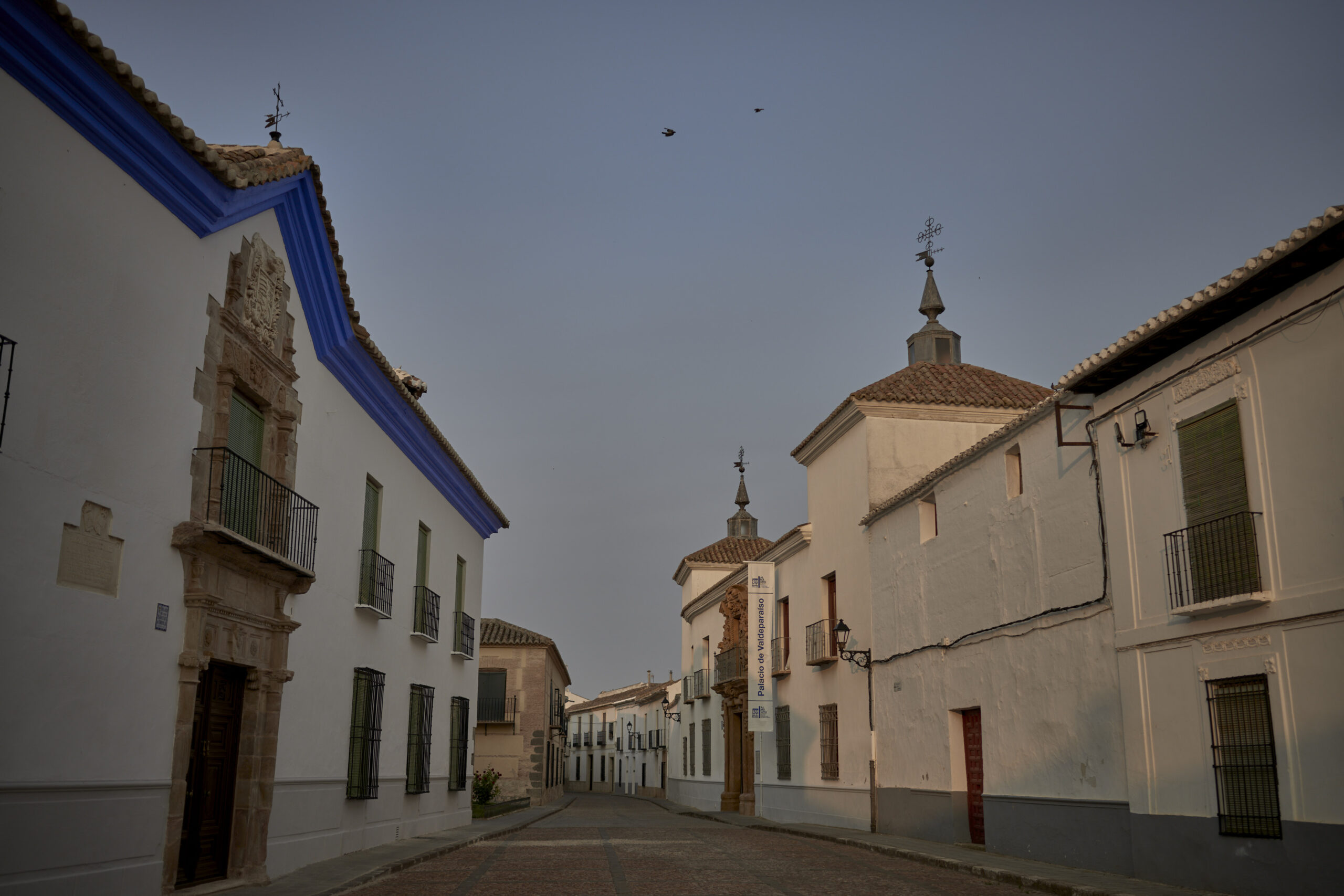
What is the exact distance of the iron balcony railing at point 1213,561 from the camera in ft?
28.4

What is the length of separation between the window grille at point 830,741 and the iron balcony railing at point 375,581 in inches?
358

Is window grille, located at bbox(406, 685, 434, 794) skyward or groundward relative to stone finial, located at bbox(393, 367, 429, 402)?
groundward

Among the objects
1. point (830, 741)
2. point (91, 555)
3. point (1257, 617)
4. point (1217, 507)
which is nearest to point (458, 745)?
point (830, 741)

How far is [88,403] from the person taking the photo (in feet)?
22.7

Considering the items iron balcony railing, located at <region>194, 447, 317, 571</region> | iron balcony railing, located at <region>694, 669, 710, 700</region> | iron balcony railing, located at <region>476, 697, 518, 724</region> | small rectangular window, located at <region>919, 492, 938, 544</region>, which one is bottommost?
iron balcony railing, located at <region>476, 697, 518, 724</region>

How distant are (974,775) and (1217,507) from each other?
6632mm

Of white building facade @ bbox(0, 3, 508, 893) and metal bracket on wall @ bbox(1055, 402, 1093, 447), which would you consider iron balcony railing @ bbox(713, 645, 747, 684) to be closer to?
white building facade @ bbox(0, 3, 508, 893)

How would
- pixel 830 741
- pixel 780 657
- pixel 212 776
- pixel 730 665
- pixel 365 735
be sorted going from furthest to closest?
pixel 730 665 < pixel 780 657 < pixel 830 741 < pixel 365 735 < pixel 212 776

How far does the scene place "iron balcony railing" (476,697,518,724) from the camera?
34.6m

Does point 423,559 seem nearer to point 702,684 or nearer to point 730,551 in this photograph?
point 702,684

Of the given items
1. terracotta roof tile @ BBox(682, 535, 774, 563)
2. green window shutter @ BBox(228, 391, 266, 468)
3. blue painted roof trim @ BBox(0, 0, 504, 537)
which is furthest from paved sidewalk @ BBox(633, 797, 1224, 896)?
terracotta roof tile @ BBox(682, 535, 774, 563)

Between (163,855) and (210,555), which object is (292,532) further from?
(163,855)

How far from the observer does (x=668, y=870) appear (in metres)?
11.7

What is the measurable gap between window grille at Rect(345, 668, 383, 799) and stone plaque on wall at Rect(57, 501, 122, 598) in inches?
226
